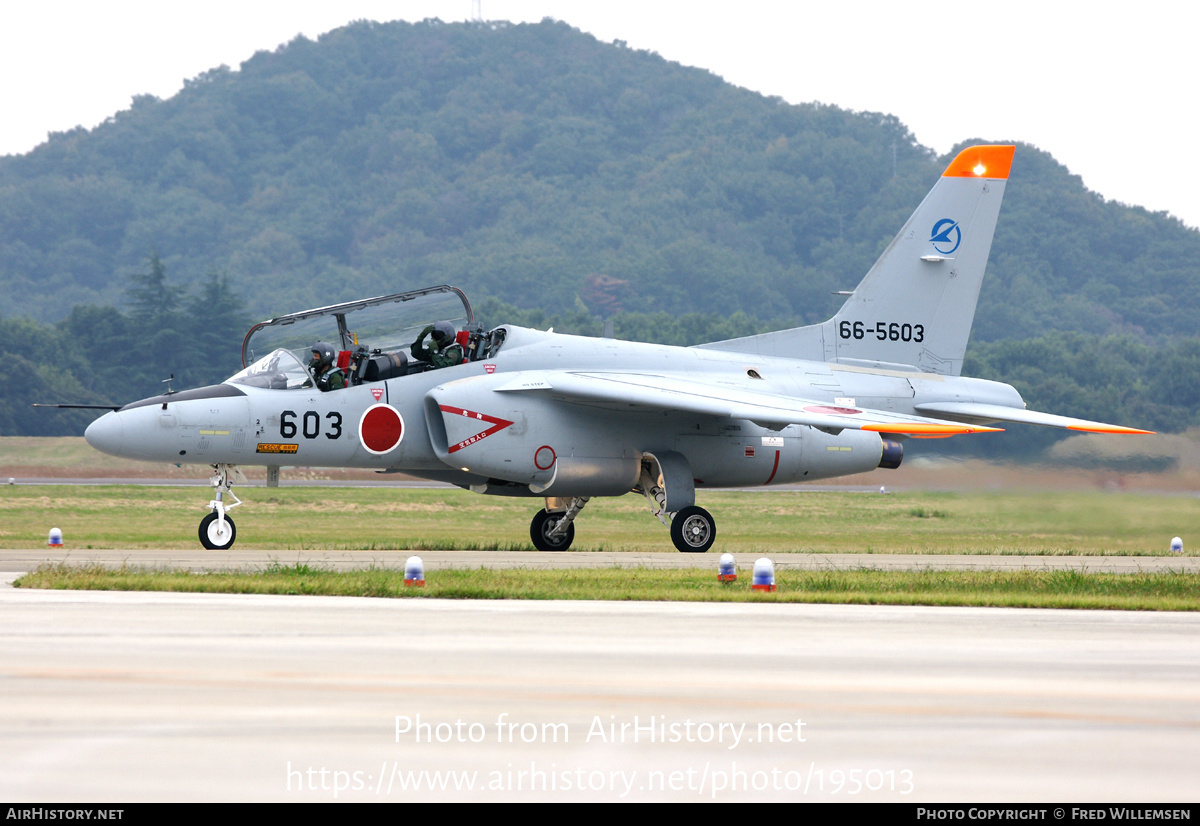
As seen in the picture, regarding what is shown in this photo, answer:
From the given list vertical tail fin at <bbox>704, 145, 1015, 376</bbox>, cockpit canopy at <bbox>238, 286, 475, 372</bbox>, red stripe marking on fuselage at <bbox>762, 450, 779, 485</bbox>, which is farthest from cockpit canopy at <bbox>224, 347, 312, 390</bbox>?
vertical tail fin at <bbox>704, 145, 1015, 376</bbox>

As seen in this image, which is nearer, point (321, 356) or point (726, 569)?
point (726, 569)

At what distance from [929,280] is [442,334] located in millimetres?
8699

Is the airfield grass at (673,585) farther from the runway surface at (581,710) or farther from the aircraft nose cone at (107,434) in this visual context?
the aircraft nose cone at (107,434)

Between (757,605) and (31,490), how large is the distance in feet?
94.5

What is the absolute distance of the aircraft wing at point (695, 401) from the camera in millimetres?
17281

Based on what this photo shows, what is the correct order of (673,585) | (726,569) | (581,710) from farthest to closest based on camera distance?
(726,569) → (673,585) → (581,710)

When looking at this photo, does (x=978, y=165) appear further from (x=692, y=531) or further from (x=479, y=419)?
(x=479, y=419)

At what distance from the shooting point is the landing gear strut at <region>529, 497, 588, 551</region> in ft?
65.7

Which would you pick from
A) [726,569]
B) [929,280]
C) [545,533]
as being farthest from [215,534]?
[929,280]

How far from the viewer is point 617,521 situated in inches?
1169

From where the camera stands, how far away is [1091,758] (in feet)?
17.7

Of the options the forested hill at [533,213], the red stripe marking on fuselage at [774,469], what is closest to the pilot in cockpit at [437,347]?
the red stripe marking on fuselage at [774,469]

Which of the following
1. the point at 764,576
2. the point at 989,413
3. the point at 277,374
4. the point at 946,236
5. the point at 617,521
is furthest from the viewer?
the point at 617,521

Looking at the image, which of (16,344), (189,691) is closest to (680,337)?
(16,344)
